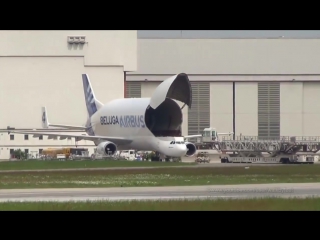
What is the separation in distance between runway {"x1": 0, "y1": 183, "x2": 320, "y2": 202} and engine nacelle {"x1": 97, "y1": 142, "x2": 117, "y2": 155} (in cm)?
3639

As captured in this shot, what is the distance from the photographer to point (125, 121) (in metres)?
72.0

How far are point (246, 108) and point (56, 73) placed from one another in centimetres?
2390

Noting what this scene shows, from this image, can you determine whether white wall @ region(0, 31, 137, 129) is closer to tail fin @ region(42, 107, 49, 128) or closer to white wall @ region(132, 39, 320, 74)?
white wall @ region(132, 39, 320, 74)

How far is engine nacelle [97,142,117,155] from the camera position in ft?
232

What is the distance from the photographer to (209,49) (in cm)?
9969

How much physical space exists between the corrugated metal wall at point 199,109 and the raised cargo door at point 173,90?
1189 inches

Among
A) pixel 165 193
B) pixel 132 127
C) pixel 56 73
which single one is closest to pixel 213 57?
pixel 56 73

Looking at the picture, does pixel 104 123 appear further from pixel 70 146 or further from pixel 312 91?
pixel 312 91

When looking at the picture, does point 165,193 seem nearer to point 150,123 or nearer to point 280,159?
point 150,123

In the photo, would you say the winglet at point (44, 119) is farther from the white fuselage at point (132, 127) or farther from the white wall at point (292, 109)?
the white wall at point (292, 109)

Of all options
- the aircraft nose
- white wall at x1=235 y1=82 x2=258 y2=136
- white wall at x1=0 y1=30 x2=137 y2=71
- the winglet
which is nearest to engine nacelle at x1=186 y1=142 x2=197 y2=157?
the aircraft nose

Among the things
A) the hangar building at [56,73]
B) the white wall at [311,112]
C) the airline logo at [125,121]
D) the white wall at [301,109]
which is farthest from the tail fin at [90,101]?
the white wall at [311,112]

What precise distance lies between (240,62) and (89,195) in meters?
71.6

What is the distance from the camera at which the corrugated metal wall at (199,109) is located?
99.4 meters
